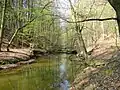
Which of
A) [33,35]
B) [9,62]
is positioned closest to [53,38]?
[33,35]

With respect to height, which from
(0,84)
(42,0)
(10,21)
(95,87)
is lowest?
(0,84)

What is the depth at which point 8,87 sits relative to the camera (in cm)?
1495

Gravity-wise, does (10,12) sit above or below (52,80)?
above

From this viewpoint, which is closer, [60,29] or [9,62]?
[9,62]

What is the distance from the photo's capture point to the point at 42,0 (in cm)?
4119

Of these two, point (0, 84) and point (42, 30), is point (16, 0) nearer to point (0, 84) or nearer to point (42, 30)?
point (42, 30)

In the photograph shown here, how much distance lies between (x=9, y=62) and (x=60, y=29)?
4014 centimetres

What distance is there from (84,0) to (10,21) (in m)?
22.1

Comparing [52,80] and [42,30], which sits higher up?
[42,30]

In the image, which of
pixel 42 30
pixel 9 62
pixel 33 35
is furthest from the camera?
pixel 42 30

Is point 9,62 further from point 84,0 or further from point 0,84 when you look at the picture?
point 84,0

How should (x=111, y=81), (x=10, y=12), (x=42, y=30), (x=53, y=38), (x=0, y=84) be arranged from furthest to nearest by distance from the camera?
(x=53, y=38) → (x=42, y=30) → (x=10, y=12) → (x=0, y=84) → (x=111, y=81)

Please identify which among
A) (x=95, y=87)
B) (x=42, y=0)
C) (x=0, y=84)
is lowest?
(x=0, y=84)

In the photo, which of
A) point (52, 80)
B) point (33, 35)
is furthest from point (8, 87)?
point (33, 35)
